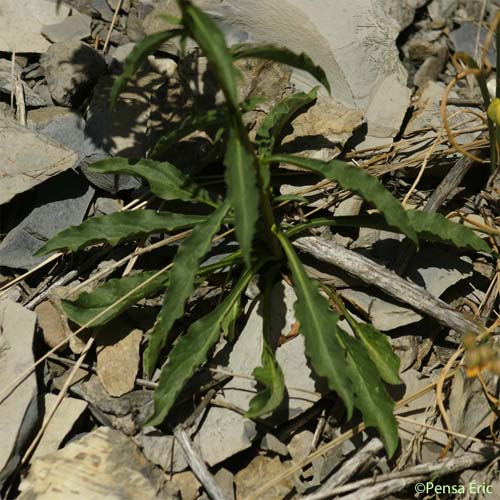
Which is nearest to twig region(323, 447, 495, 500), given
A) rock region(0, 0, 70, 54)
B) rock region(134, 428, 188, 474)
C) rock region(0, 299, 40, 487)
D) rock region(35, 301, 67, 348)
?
rock region(134, 428, 188, 474)

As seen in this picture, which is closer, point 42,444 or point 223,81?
point 223,81

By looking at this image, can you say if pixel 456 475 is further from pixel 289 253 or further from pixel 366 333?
pixel 289 253

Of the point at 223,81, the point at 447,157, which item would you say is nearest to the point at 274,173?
the point at 447,157

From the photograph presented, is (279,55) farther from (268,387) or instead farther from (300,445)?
(300,445)

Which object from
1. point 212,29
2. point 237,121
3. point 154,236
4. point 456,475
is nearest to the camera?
point 212,29

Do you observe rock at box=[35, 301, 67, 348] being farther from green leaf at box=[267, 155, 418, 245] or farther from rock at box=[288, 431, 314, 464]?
green leaf at box=[267, 155, 418, 245]

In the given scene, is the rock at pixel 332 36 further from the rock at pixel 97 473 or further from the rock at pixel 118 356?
the rock at pixel 97 473

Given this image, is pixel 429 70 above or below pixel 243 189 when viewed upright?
above

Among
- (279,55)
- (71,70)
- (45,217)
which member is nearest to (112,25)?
(71,70)
